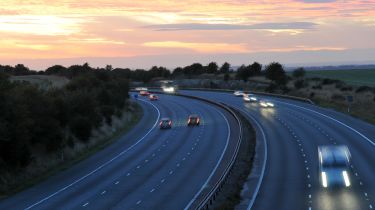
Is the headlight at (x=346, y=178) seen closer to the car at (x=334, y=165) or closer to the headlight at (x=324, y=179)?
the car at (x=334, y=165)

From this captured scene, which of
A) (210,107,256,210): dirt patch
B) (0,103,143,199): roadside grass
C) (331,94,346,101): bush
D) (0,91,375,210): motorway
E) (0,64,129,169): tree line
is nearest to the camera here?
(210,107,256,210): dirt patch

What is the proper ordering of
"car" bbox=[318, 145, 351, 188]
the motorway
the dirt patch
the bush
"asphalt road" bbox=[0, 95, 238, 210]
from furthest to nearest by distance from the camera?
1. the bush
2. "car" bbox=[318, 145, 351, 188]
3. "asphalt road" bbox=[0, 95, 238, 210]
4. the motorway
5. the dirt patch

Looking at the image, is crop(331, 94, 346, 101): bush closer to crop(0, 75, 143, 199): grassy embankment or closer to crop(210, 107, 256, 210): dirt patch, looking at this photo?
crop(0, 75, 143, 199): grassy embankment

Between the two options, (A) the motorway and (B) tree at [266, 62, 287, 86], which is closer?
(A) the motorway

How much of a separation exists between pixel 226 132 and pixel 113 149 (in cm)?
1320

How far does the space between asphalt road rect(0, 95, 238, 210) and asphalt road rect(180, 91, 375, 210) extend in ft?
12.7

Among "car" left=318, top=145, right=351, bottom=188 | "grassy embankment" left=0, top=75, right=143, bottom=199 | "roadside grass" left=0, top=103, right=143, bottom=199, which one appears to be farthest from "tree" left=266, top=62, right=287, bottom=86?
"car" left=318, top=145, right=351, bottom=188

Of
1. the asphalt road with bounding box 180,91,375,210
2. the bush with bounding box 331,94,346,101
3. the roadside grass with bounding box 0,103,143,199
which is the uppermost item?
the asphalt road with bounding box 180,91,375,210

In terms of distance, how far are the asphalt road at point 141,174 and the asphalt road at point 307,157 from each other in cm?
387

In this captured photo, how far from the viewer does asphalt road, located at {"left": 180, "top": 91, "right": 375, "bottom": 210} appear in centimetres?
2964

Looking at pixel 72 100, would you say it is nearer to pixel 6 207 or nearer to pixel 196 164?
pixel 196 164

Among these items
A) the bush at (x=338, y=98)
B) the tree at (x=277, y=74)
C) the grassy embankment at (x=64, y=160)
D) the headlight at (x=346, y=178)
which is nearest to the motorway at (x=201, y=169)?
the headlight at (x=346, y=178)

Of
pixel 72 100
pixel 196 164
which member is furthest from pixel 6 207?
pixel 72 100

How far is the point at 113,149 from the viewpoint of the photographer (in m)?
55.2
